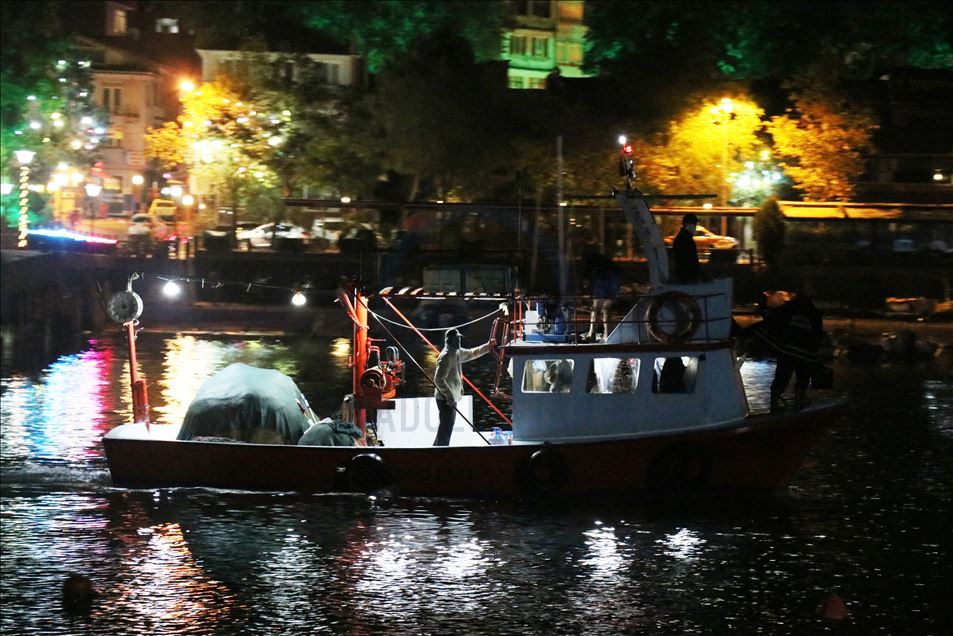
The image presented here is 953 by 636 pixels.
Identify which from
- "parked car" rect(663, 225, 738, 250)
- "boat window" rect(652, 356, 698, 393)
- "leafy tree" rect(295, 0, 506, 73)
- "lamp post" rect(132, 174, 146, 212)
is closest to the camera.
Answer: "boat window" rect(652, 356, 698, 393)

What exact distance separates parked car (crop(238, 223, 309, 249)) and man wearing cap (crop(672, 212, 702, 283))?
4373 centimetres

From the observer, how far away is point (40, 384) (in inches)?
1414

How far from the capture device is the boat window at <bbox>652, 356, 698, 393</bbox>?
20.1m

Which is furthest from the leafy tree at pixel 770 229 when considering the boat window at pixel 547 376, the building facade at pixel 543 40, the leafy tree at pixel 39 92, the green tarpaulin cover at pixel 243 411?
the building facade at pixel 543 40

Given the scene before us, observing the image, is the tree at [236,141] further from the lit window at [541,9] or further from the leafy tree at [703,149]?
the lit window at [541,9]

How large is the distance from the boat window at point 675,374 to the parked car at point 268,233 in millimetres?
43611

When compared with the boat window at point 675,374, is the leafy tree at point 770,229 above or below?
above

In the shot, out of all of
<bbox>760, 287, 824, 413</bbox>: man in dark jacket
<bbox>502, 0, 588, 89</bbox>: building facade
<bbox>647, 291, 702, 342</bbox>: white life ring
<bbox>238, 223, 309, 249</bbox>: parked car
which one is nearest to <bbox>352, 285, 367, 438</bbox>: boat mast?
<bbox>647, 291, 702, 342</bbox>: white life ring

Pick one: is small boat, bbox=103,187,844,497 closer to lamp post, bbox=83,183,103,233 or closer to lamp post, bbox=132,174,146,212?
lamp post, bbox=83,183,103,233

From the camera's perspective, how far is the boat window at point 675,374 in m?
20.1

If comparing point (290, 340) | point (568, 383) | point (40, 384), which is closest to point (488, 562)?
point (568, 383)

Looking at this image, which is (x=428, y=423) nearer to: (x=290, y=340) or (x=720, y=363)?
(x=720, y=363)

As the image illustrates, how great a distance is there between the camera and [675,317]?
19797mm

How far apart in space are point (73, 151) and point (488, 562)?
212 ft
